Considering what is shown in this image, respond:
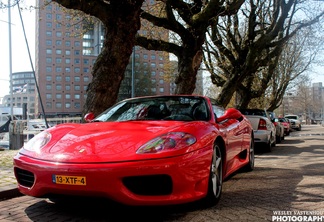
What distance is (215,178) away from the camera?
3.89 m

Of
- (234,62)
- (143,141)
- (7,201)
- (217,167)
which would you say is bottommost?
(7,201)

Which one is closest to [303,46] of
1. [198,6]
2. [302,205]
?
[198,6]

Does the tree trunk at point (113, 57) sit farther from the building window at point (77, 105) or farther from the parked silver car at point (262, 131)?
the building window at point (77, 105)

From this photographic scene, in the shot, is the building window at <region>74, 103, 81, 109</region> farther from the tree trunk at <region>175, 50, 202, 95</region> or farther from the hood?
the hood

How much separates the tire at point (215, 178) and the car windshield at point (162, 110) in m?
0.59

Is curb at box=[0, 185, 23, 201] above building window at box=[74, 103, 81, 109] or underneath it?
above

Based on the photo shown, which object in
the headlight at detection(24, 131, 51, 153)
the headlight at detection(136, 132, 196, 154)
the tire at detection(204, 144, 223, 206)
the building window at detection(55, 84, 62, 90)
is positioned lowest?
the tire at detection(204, 144, 223, 206)

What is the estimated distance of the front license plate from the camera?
9.91 ft

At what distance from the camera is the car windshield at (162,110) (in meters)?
4.50

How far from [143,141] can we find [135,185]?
1.52 feet

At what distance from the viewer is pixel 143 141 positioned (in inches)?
132

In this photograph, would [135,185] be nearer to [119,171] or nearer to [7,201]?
[119,171]

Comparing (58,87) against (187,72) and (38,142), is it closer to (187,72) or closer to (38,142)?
(187,72)

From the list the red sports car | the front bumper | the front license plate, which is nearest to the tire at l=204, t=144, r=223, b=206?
the red sports car
